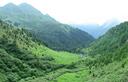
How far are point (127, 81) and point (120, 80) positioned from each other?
5.88m

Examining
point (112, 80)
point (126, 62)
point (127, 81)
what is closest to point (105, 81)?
point (112, 80)

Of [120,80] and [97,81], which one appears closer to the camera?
[120,80]

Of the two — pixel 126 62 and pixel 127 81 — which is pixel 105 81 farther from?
pixel 126 62

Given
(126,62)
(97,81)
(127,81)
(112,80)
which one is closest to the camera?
(127,81)

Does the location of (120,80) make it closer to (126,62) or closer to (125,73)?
(125,73)

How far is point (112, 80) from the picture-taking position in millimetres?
163500

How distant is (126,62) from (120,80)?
45.0 meters

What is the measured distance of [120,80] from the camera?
156 meters

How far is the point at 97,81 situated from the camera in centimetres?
17500

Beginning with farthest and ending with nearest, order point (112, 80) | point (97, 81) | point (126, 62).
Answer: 1. point (126, 62)
2. point (97, 81)
3. point (112, 80)

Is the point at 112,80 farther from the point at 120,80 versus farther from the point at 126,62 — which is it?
the point at 126,62

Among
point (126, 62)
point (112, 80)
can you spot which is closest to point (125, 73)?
point (112, 80)

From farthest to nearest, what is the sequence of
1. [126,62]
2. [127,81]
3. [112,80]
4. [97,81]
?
1. [126,62]
2. [97,81]
3. [112,80]
4. [127,81]

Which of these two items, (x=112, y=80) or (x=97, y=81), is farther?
(x=97, y=81)
